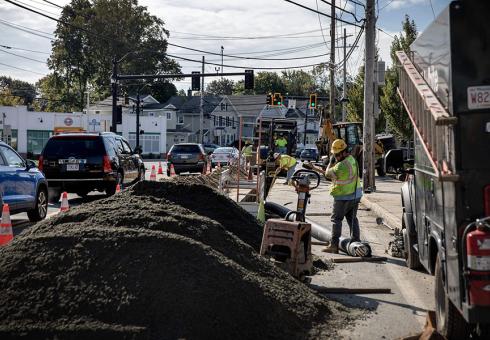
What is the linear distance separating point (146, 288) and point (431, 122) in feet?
9.23

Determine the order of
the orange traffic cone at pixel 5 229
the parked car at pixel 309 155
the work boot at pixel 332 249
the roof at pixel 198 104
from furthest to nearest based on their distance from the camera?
1. the roof at pixel 198 104
2. the parked car at pixel 309 155
3. the work boot at pixel 332 249
4. the orange traffic cone at pixel 5 229

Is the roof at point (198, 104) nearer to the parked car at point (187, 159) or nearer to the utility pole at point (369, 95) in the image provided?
the parked car at point (187, 159)

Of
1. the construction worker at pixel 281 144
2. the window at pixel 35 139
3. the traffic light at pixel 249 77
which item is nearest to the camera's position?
the construction worker at pixel 281 144

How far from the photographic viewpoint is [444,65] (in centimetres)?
504

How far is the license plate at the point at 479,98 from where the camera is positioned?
4.69 meters

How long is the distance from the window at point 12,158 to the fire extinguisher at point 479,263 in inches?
403

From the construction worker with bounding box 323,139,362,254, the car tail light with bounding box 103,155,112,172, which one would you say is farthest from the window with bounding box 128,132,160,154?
the construction worker with bounding box 323,139,362,254

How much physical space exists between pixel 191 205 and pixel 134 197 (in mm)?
924

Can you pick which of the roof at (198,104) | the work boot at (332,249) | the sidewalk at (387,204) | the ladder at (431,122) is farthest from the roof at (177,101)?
the ladder at (431,122)

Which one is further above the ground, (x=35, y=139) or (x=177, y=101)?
(x=177, y=101)

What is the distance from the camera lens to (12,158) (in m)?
12.8

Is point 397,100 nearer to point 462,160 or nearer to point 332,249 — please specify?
point 332,249

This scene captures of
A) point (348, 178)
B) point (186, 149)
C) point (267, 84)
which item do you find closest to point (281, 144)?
point (186, 149)

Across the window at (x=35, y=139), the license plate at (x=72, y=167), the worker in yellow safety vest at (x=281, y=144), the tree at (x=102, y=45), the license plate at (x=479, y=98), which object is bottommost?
the license plate at (x=72, y=167)
